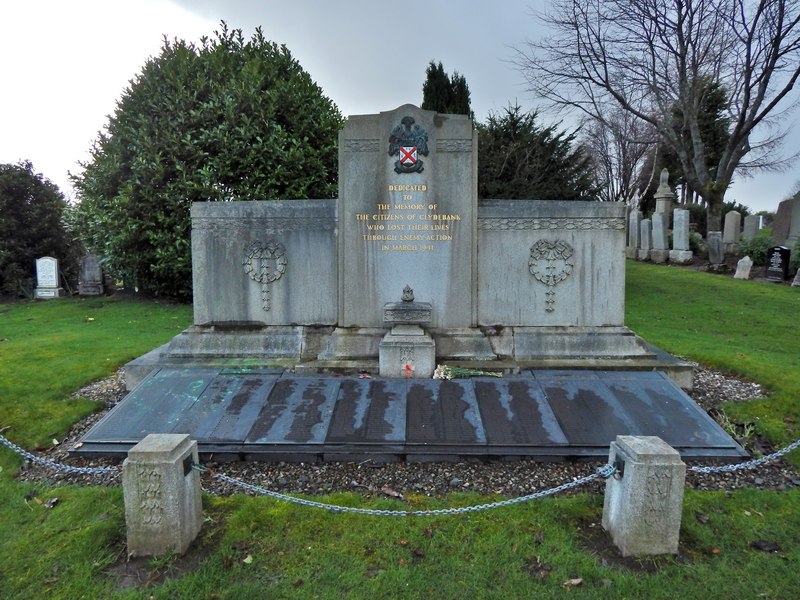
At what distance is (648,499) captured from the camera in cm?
298

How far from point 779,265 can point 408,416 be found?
18.0 meters

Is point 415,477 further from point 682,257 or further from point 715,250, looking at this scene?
point 682,257

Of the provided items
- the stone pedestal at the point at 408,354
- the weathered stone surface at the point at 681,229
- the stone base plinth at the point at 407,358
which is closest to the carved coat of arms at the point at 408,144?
the stone pedestal at the point at 408,354

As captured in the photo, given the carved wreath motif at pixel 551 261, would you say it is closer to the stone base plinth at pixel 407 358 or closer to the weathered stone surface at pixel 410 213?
the weathered stone surface at pixel 410 213

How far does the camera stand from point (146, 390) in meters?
5.40

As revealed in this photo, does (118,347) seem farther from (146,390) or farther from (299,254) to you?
(299,254)

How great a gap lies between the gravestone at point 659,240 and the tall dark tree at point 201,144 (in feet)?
61.0

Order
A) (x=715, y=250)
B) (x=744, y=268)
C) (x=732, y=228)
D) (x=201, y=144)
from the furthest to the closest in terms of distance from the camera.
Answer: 1. (x=732, y=228)
2. (x=715, y=250)
3. (x=744, y=268)
4. (x=201, y=144)

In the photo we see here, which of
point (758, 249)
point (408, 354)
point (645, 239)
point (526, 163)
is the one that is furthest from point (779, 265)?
point (408, 354)

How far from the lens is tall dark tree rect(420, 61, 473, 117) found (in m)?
15.9

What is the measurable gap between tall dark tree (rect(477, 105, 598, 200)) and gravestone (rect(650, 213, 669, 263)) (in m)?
11.5

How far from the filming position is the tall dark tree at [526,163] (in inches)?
540

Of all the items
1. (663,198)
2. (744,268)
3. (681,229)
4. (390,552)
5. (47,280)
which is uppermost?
(663,198)

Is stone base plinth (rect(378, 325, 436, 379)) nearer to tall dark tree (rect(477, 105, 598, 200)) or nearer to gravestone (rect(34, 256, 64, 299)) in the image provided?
tall dark tree (rect(477, 105, 598, 200))
